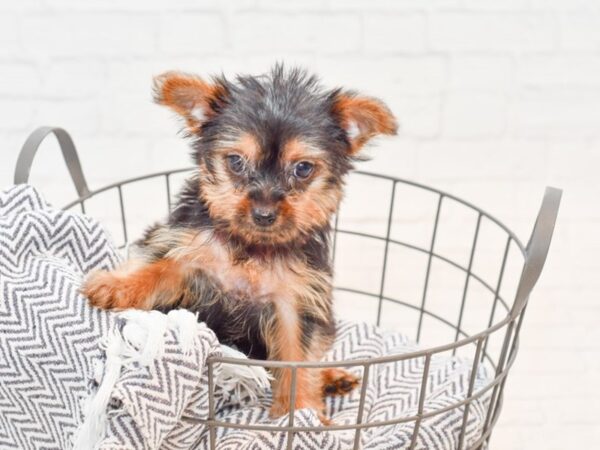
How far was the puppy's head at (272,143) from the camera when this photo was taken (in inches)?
46.1

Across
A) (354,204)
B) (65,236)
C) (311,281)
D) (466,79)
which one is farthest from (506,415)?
(65,236)

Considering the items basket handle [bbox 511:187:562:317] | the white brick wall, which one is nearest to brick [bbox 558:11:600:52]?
the white brick wall

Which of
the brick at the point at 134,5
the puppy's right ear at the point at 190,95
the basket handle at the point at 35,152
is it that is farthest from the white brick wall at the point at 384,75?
the puppy's right ear at the point at 190,95

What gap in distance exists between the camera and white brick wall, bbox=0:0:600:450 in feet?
5.87

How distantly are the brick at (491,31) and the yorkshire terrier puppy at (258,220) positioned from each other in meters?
0.62

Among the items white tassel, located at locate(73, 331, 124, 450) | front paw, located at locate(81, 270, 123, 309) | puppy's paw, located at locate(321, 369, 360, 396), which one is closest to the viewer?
white tassel, located at locate(73, 331, 124, 450)

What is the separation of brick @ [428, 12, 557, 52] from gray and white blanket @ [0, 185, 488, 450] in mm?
848

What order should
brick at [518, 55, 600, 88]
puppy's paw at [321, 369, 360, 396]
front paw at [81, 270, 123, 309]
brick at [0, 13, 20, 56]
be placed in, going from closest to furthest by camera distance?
front paw at [81, 270, 123, 309], puppy's paw at [321, 369, 360, 396], brick at [0, 13, 20, 56], brick at [518, 55, 600, 88]

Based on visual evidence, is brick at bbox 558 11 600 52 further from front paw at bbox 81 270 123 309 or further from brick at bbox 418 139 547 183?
front paw at bbox 81 270 123 309

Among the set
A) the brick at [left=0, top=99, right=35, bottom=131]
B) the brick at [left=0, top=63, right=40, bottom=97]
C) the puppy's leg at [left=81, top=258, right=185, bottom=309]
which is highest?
the brick at [left=0, top=63, right=40, bottom=97]

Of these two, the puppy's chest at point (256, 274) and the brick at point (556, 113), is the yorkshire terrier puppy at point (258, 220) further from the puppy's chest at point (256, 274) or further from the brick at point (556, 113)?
the brick at point (556, 113)

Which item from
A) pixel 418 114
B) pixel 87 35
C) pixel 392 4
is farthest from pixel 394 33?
pixel 87 35

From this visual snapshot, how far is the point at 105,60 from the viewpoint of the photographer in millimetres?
1817

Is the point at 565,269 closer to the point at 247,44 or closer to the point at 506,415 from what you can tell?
the point at 506,415
